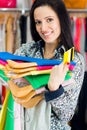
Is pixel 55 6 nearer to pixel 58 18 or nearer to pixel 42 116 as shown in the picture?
pixel 58 18

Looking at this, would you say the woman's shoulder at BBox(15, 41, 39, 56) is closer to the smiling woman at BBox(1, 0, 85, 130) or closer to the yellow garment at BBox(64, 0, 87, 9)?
the smiling woman at BBox(1, 0, 85, 130)

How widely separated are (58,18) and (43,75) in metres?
0.41

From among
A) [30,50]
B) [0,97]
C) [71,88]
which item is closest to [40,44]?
[30,50]

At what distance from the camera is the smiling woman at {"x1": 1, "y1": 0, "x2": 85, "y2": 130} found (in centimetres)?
104

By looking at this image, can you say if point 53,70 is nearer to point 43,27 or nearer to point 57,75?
point 57,75

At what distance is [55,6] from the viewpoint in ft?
4.48

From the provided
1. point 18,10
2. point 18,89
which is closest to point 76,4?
point 18,10

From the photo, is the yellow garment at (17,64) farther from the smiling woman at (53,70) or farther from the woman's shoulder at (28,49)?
the woman's shoulder at (28,49)

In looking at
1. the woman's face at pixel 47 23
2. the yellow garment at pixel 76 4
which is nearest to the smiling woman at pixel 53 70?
the woman's face at pixel 47 23

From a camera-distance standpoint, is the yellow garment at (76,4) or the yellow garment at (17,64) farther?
the yellow garment at (76,4)

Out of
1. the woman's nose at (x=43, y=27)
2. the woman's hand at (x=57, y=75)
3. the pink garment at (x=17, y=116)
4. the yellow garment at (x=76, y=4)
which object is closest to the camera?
the woman's hand at (x=57, y=75)

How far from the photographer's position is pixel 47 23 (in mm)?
1311

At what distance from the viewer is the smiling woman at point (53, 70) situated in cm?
104

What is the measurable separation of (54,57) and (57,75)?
Answer: 345mm
